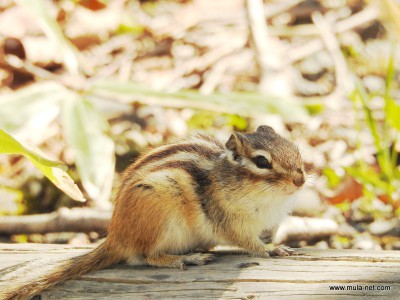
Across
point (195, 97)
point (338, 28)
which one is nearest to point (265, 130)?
point (195, 97)

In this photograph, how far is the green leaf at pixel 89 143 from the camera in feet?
11.6

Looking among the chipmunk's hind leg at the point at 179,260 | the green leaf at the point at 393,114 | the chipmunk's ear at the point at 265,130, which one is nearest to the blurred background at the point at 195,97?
the green leaf at the point at 393,114

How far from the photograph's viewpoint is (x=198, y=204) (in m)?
2.81

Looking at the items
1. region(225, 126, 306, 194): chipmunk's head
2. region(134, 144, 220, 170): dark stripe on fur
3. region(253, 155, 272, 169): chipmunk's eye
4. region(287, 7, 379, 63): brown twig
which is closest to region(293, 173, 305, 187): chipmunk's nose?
region(225, 126, 306, 194): chipmunk's head

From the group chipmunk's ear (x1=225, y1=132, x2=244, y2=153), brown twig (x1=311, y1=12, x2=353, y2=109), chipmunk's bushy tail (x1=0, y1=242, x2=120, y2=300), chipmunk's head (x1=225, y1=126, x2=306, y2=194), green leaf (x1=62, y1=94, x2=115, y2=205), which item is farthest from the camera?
brown twig (x1=311, y1=12, x2=353, y2=109)

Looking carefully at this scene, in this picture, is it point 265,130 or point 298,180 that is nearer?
point 298,180

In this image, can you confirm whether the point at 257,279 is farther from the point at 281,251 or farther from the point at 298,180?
the point at 298,180

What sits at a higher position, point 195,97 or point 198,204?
point 195,97

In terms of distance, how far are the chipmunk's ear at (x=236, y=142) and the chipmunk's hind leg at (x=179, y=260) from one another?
45cm

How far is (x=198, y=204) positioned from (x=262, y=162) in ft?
1.04

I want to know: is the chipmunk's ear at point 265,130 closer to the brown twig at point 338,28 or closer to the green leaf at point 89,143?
the green leaf at point 89,143

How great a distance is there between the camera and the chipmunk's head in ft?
8.78

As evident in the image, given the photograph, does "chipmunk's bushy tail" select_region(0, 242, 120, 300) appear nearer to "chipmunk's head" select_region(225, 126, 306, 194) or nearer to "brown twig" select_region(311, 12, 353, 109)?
"chipmunk's head" select_region(225, 126, 306, 194)

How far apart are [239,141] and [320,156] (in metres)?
2.34
